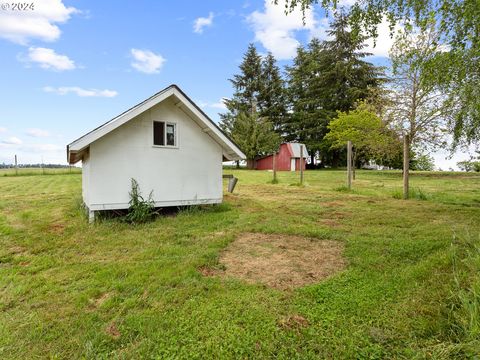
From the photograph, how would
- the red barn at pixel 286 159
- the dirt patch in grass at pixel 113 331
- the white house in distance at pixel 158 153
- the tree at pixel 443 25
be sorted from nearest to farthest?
1. the dirt patch in grass at pixel 113 331
2. the tree at pixel 443 25
3. the white house in distance at pixel 158 153
4. the red barn at pixel 286 159

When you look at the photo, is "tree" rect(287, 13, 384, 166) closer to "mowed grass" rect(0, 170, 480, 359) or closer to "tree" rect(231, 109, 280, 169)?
"tree" rect(231, 109, 280, 169)

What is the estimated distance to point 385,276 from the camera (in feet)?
13.1

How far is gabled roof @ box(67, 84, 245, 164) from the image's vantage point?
6934 millimetres

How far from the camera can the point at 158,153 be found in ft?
26.5

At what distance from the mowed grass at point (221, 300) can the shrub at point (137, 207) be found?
89cm

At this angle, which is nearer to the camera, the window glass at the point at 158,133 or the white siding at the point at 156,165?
the white siding at the point at 156,165

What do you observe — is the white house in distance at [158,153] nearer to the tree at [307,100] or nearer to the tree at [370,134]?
the tree at [370,134]

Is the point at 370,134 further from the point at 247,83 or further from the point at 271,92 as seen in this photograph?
the point at 247,83

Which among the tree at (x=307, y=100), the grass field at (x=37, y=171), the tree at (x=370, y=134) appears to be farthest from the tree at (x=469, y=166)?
the grass field at (x=37, y=171)

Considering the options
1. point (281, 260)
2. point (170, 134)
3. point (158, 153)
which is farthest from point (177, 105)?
point (281, 260)

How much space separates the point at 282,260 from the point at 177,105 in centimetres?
559

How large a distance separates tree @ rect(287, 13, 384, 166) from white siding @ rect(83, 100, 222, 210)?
30036 millimetres

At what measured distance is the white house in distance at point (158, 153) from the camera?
289 inches

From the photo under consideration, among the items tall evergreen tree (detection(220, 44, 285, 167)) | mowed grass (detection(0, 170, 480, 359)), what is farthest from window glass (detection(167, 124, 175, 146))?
tall evergreen tree (detection(220, 44, 285, 167))
